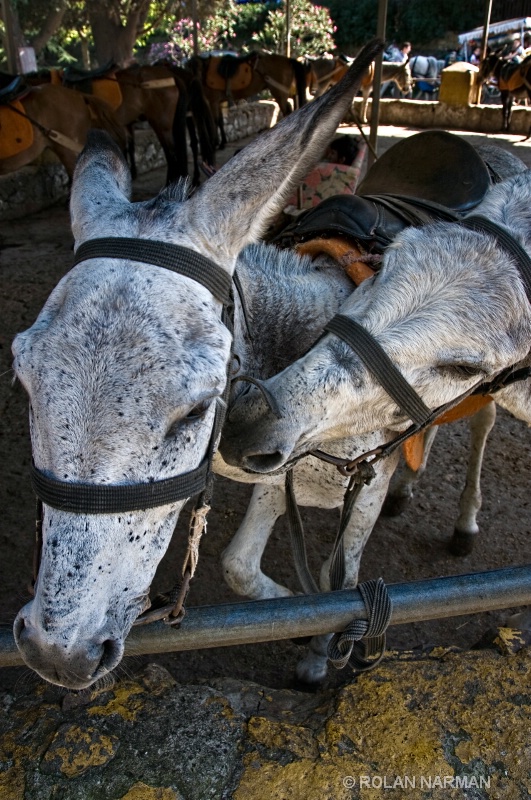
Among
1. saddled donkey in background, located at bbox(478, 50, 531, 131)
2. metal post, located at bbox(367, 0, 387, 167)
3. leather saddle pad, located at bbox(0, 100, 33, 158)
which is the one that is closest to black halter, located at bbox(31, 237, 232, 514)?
metal post, located at bbox(367, 0, 387, 167)

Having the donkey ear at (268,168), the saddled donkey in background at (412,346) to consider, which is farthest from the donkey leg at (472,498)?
the donkey ear at (268,168)

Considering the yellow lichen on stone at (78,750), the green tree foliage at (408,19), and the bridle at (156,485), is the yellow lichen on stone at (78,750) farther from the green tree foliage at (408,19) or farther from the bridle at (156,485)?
the green tree foliage at (408,19)

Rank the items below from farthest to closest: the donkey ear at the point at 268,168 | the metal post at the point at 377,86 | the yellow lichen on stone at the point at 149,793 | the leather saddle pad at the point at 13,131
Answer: the leather saddle pad at the point at 13,131 → the metal post at the point at 377,86 → the yellow lichen on stone at the point at 149,793 → the donkey ear at the point at 268,168

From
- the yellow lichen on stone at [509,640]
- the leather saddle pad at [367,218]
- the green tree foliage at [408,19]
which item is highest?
the green tree foliage at [408,19]

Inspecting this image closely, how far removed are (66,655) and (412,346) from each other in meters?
1.06

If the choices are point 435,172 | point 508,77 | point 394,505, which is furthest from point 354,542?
point 508,77

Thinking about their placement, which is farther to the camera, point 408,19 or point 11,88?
point 408,19

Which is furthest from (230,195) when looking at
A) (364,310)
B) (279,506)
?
(279,506)

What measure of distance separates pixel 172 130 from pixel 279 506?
9614mm

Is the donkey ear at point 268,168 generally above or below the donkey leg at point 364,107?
above

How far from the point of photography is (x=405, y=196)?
2592 mm

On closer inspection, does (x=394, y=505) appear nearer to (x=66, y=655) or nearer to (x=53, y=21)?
(x=66, y=655)

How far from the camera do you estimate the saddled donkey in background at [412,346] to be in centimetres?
154

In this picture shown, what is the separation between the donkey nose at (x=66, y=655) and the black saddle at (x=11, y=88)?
790 centimetres
